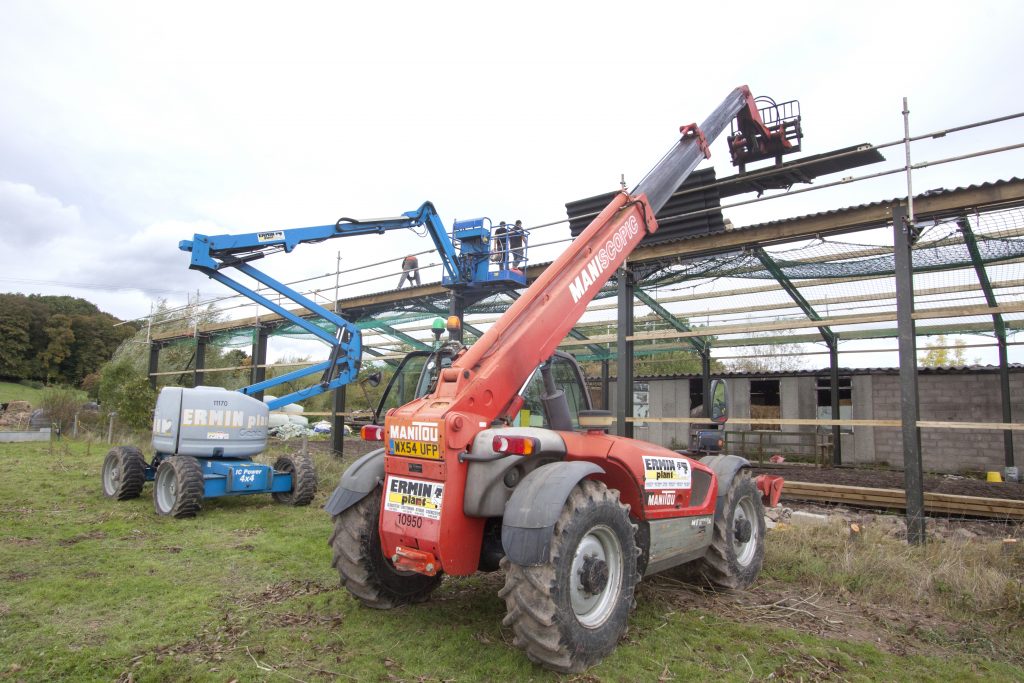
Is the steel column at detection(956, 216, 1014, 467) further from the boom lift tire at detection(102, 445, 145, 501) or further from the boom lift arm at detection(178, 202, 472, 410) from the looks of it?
the boom lift tire at detection(102, 445, 145, 501)

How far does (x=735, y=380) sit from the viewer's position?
784 inches

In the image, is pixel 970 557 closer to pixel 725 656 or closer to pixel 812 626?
pixel 812 626

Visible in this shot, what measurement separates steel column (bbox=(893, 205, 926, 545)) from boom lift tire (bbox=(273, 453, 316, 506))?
7.47 m

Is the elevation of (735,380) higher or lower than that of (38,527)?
higher

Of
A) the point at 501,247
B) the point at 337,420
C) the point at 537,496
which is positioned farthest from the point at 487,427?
the point at 337,420

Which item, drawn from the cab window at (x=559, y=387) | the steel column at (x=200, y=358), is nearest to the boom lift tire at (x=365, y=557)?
the cab window at (x=559, y=387)

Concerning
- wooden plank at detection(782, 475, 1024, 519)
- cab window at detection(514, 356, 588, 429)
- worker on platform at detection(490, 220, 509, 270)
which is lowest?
wooden plank at detection(782, 475, 1024, 519)

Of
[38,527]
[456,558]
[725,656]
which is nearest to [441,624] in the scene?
[456,558]

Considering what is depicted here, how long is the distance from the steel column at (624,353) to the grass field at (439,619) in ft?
11.0

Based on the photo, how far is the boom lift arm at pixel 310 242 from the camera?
9414mm

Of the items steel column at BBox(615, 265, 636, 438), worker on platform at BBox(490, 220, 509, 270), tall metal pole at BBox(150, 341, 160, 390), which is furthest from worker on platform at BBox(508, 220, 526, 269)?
tall metal pole at BBox(150, 341, 160, 390)

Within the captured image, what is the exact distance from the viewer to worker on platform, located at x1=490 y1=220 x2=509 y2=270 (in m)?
10.6

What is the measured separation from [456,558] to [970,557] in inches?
193

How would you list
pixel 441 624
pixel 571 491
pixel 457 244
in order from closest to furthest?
1. pixel 571 491
2. pixel 441 624
3. pixel 457 244
